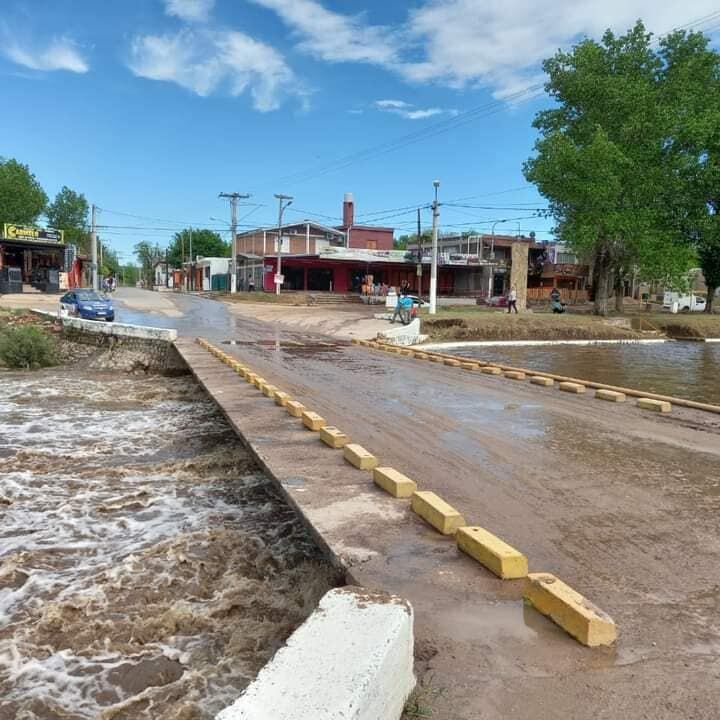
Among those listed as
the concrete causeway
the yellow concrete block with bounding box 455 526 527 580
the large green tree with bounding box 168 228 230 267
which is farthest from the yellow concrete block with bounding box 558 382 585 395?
the large green tree with bounding box 168 228 230 267

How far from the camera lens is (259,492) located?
717 cm

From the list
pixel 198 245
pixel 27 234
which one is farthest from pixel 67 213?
pixel 27 234

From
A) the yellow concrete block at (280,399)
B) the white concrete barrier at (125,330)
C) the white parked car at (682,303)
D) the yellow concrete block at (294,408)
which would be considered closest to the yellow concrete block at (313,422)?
the yellow concrete block at (294,408)

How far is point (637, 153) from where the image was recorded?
3128cm

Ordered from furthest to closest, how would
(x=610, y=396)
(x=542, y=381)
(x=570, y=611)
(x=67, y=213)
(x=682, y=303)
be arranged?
(x=67, y=213)
(x=682, y=303)
(x=542, y=381)
(x=610, y=396)
(x=570, y=611)

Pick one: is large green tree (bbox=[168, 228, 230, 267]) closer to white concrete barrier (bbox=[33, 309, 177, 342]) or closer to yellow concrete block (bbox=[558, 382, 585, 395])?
white concrete barrier (bbox=[33, 309, 177, 342])

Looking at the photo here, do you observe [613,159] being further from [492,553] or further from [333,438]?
[492,553]

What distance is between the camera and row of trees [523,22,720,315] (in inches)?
1195

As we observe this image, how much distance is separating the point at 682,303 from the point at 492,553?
151 feet

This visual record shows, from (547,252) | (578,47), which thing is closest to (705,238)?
(578,47)

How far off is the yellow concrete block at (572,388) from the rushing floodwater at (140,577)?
5.43 metres

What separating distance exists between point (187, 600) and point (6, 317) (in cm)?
2248

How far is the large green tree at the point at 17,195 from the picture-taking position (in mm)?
59500

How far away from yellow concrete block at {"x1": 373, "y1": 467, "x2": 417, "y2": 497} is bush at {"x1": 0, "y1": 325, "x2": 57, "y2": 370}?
16275 mm
